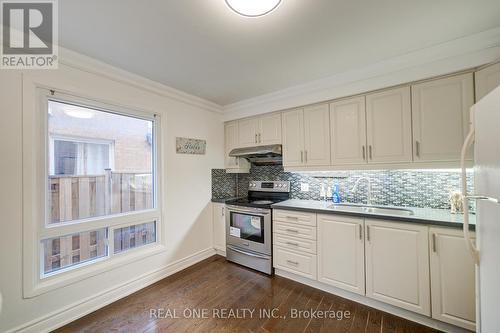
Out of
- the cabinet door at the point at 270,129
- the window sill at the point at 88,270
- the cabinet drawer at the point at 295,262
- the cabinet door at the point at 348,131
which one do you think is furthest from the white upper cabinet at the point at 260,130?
the window sill at the point at 88,270

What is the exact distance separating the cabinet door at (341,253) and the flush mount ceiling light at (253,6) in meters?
1.91

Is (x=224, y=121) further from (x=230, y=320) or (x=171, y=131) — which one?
(x=230, y=320)

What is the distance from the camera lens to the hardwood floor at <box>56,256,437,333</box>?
170cm

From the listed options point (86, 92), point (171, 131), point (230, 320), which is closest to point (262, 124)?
point (171, 131)

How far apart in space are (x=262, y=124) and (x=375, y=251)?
6.78 feet

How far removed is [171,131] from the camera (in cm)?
267

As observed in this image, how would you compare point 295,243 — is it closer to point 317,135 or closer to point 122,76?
point 317,135

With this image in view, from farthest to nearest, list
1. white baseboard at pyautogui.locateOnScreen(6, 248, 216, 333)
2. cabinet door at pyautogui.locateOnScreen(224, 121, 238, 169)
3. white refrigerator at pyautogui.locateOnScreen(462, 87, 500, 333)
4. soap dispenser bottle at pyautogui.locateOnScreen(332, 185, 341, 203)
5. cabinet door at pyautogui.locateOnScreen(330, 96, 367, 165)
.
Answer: cabinet door at pyautogui.locateOnScreen(224, 121, 238, 169) → soap dispenser bottle at pyautogui.locateOnScreen(332, 185, 341, 203) → cabinet door at pyautogui.locateOnScreen(330, 96, 367, 165) → white baseboard at pyautogui.locateOnScreen(6, 248, 216, 333) → white refrigerator at pyautogui.locateOnScreen(462, 87, 500, 333)

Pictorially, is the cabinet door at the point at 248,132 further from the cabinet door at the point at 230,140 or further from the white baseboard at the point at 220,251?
the white baseboard at the point at 220,251

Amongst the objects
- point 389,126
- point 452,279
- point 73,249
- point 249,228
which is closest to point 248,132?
point 249,228

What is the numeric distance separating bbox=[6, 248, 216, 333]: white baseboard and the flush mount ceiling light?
107 inches

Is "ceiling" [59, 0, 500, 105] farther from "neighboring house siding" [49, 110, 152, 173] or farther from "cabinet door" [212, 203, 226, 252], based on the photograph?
"cabinet door" [212, 203, 226, 252]

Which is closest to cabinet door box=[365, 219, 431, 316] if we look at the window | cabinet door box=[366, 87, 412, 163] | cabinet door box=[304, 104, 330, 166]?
cabinet door box=[366, 87, 412, 163]

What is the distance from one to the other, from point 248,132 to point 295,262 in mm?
1931
